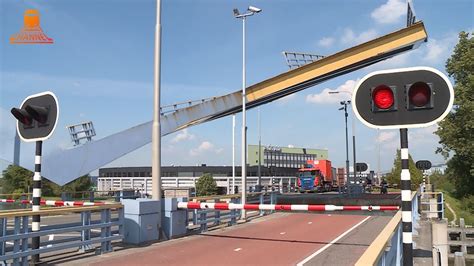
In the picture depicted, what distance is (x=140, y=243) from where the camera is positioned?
1212cm

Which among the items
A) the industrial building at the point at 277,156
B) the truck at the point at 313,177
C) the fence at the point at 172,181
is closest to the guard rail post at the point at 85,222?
the truck at the point at 313,177

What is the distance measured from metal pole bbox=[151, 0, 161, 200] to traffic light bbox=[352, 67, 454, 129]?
833 centimetres

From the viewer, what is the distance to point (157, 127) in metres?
13.8

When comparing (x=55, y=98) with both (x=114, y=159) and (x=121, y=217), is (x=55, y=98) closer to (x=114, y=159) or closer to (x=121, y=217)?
(x=121, y=217)

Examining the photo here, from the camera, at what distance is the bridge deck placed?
10148 mm

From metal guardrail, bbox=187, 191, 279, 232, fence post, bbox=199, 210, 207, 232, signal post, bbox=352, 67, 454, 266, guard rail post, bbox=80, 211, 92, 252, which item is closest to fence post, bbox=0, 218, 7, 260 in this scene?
guard rail post, bbox=80, 211, 92, 252

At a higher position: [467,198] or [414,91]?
[414,91]

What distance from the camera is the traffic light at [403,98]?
5910mm

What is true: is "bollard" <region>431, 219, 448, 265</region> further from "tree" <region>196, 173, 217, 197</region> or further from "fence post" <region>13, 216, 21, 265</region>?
"tree" <region>196, 173, 217, 197</region>

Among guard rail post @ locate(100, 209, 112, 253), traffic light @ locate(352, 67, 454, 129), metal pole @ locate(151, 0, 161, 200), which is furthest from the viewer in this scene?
metal pole @ locate(151, 0, 161, 200)

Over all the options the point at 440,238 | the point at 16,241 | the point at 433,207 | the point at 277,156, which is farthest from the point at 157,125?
the point at 277,156

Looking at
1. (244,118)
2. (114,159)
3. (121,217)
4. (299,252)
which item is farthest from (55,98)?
(114,159)

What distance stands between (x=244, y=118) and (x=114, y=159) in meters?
10.5

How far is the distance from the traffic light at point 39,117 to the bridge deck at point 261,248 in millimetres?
2867
